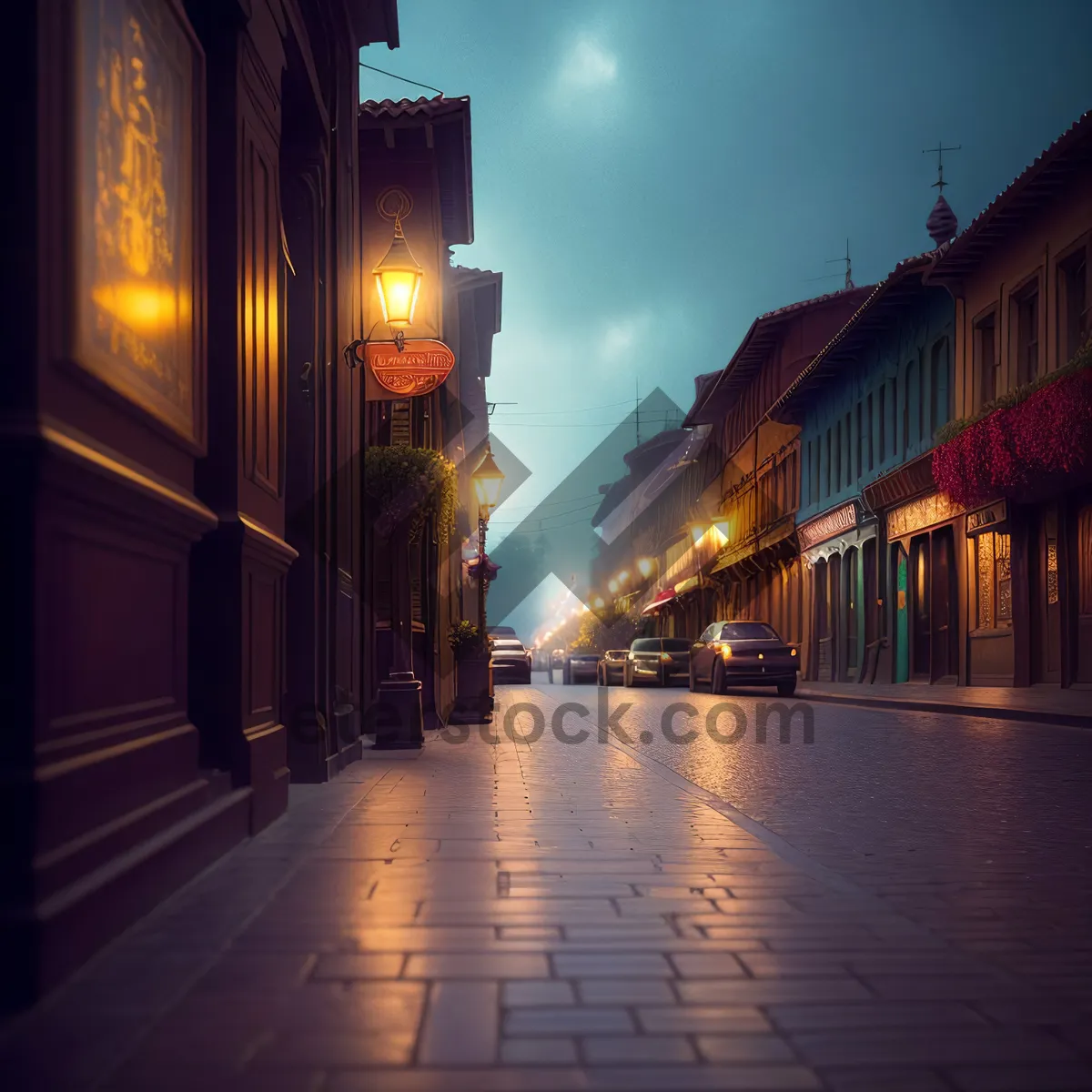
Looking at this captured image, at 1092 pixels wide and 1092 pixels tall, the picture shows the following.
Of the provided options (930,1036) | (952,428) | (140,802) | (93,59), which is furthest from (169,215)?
(952,428)

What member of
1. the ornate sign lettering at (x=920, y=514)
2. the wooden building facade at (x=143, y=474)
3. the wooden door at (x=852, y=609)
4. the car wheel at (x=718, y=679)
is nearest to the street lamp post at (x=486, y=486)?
the car wheel at (x=718, y=679)

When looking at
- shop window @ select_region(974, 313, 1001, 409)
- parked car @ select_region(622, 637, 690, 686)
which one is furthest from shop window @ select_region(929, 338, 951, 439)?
parked car @ select_region(622, 637, 690, 686)

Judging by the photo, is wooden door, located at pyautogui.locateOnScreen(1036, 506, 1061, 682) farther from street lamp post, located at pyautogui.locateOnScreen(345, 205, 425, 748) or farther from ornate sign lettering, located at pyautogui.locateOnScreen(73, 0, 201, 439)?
ornate sign lettering, located at pyautogui.locateOnScreen(73, 0, 201, 439)

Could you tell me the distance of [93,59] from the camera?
14.0ft

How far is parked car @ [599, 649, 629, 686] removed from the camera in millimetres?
38956

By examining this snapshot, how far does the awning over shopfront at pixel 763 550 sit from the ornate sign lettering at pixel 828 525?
99 centimetres

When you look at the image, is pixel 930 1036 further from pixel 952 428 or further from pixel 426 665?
pixel 952 428

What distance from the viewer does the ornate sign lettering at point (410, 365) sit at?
1196 cm

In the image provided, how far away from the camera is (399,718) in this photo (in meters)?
12.2

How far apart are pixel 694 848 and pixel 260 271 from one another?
377 cm

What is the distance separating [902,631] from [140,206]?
25.9 metres

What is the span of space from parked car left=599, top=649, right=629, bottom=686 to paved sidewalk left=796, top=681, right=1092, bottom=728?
12.0 metres

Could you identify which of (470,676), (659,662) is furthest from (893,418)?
(470,676)

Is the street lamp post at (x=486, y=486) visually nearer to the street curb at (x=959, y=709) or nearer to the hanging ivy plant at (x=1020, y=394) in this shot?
the street curb at (x=959, y=709)
